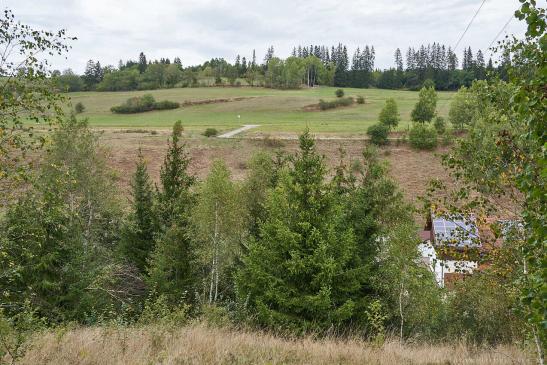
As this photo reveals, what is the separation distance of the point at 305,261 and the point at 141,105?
324 ft

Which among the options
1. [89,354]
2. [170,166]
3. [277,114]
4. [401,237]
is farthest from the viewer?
[277,114]

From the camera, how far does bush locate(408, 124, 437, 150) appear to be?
198 feet

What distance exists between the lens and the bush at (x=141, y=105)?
106m

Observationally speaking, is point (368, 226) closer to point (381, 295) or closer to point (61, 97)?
point (381, 295)

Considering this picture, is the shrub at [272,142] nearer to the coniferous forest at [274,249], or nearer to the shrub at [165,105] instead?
the coniferous forest at [274,249]

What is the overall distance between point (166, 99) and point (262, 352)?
373ft

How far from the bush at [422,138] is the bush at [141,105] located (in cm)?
6654

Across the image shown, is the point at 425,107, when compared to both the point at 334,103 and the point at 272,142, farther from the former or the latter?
the point at 334,103

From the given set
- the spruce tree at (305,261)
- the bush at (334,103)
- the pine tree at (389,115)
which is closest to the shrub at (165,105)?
the bush at (334,103)

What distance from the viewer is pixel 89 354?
727 cm

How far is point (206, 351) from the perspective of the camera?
741 centimetres

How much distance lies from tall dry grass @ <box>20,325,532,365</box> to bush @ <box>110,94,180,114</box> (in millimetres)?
103552

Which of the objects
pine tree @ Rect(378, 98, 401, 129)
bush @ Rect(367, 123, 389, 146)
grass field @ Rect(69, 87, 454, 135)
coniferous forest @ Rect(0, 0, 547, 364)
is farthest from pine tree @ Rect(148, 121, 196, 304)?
grass field @ Rect(69, 87, 454, 135)

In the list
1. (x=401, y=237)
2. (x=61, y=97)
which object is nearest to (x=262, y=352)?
(x=61, y=97)
